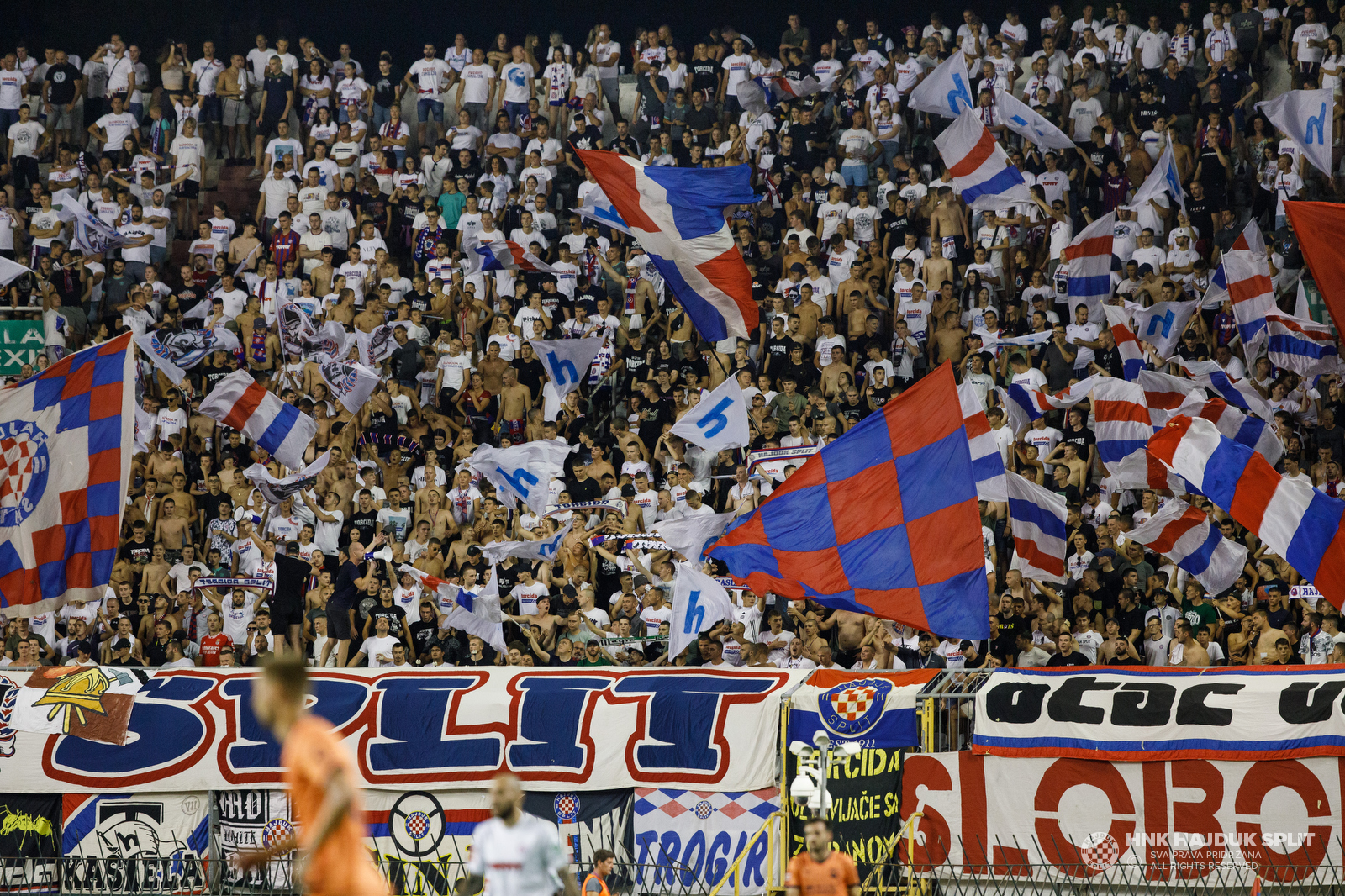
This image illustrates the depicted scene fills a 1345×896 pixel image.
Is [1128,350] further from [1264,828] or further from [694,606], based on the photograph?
[1264,828]

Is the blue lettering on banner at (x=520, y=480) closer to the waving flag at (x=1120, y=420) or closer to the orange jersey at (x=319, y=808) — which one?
the waving flag at (x=1120, y=420)

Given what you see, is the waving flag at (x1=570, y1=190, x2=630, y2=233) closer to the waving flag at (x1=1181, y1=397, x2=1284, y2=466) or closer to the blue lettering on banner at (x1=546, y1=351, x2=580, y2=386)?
the blue lettering on banner at (x1=546, y1=351, x2=580, y2=386)

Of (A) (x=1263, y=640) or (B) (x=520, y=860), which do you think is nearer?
(B) (x=520, y=860)

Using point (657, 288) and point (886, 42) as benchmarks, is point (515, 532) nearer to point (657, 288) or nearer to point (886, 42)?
point (657, 288)

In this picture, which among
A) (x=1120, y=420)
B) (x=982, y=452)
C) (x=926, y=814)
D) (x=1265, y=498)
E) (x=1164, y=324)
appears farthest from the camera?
(x=1164, y=324)

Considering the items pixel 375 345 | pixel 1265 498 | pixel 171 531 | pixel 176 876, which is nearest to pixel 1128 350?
pixel 1265 498

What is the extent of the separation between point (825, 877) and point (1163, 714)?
17.0 ft

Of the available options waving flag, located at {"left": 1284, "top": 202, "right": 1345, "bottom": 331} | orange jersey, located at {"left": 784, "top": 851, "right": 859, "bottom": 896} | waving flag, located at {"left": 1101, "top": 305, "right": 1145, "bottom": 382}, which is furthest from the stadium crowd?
orange jersey, located at {"left": 784, "top": 851, "right": 859, "bottom": 896}

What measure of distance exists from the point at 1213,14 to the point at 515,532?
1398cm

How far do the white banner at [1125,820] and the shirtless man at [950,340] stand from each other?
7.97 m

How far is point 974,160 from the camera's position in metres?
23.1

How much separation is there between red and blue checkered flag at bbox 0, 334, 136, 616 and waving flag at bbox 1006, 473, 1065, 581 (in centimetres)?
938

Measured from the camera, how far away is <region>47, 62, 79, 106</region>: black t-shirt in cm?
2981

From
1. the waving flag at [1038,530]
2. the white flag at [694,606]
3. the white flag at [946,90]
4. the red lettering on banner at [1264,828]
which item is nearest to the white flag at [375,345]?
the white flag at [694,606]
